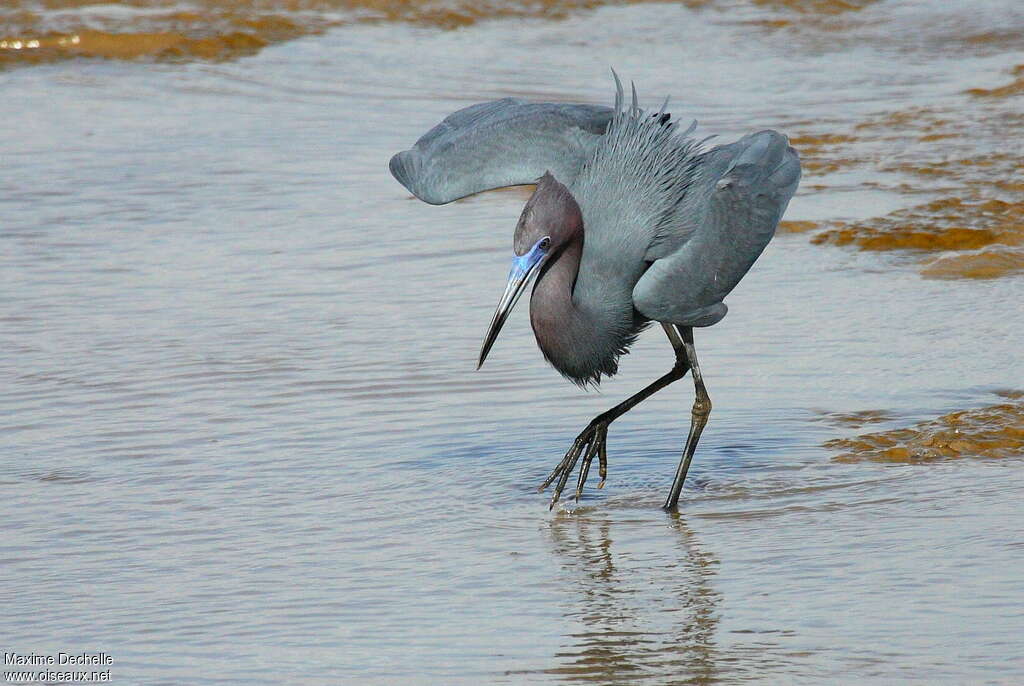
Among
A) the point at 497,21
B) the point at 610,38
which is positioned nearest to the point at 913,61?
the point at 610,38

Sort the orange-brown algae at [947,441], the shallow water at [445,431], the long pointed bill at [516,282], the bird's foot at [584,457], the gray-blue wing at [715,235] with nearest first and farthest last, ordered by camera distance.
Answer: the shallow water at [445,431]
the long pointed bill at [516,282]
the gray-blue wing at [715,235]
the bird's foot at [584,457]
the orange-brown algae at [947,441]

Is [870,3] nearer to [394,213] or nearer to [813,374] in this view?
[394,213]

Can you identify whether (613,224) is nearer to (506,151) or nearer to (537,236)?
(537,236)

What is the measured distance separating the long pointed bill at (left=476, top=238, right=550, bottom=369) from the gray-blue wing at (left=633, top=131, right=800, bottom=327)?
303mm

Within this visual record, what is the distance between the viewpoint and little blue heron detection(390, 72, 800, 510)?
4926 mm

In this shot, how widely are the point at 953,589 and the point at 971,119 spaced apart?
6958 mm

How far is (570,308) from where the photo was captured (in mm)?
5008

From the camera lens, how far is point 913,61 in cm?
1323

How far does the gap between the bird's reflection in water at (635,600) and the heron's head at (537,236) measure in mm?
624

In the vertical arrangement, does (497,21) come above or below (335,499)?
below

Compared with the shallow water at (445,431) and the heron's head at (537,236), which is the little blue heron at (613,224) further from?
the shallow water at (445,431)

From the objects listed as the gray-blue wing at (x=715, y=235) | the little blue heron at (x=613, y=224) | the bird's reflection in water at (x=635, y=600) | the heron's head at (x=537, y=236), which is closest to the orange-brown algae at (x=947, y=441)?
the little blue heron at (x=613, y=224)

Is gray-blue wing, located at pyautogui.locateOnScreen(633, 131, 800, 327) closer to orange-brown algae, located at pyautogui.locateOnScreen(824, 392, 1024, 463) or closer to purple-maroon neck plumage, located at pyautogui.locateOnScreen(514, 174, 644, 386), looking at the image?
purple-maroon neck plumage, located at pyautogui.locateOnScreen(514, 174, 644, 386)

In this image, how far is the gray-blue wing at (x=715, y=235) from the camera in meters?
4.92
